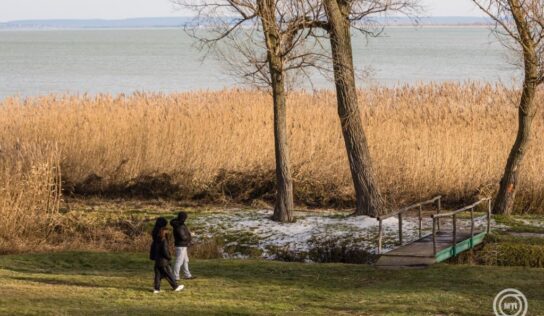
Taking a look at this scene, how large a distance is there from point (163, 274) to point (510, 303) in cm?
448

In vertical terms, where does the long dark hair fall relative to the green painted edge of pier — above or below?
above

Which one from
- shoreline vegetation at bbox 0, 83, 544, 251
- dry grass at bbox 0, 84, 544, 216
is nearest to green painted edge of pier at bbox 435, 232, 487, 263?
shoreline vegetation at bbox 0, 83, 544, 251

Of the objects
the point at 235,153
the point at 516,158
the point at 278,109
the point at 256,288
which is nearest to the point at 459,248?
the point at 256,288

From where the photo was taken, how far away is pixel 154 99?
109 feet

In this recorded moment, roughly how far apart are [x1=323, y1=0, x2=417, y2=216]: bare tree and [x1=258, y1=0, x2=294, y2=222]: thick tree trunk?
1.14 metres

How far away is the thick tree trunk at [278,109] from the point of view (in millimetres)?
19812

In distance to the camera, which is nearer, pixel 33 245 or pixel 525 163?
pixel 33 245

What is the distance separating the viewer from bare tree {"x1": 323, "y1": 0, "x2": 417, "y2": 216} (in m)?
20.4

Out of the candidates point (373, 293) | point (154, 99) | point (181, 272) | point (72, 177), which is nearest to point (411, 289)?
point (373, 293)

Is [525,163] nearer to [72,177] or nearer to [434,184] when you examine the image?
[434,184]

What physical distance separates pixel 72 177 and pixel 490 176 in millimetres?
10055

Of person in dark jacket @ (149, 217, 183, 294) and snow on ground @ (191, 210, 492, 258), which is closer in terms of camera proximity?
person in dark jacket @ (149, 217, 183, 294)

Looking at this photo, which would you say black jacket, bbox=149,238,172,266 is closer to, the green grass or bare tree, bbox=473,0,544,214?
the green grass

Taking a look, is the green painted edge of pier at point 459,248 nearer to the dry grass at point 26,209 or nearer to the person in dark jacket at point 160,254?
the person in dark jacket at point 160,254
